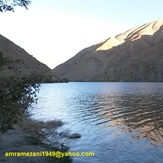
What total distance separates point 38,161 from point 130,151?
805 centimetres

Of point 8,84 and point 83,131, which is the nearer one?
point 8,84

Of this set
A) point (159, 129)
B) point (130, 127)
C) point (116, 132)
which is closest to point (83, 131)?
point (116, 132)

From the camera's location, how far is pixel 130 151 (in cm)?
2373

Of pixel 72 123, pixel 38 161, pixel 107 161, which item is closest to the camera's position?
pixel 38 161

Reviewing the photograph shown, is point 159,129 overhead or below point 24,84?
below

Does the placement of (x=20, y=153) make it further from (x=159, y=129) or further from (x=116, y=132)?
(x=159, y=129)

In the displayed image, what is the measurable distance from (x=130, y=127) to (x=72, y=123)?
8529mm

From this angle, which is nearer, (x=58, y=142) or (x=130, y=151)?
(x=130, y=151)

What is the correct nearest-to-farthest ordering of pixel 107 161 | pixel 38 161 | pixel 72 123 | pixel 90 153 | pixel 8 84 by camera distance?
pixel 8 84, pixel 38 161, pixel 107 161, pixel 90 153, pixel 72 123

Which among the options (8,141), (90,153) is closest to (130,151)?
(90,153)

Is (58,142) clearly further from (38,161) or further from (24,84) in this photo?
(24,84)

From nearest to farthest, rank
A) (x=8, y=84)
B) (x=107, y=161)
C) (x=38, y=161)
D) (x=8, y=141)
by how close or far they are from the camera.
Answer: (x=8, y=84)
(x=38, y=161)
(x=107, y=161)
(x=8, y=141)

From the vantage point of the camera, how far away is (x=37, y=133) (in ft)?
102

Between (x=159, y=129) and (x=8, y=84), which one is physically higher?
(x=8, y=84)
